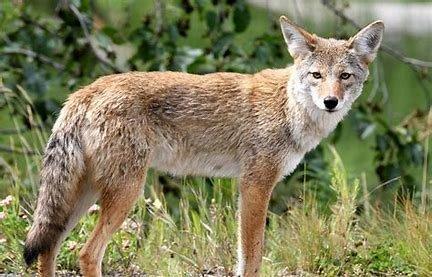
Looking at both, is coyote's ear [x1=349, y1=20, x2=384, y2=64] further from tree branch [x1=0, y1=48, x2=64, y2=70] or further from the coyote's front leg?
tree branch [x1=0, y1=48, x2=64, y2=70]

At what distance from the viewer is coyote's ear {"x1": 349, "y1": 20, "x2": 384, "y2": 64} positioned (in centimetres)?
791

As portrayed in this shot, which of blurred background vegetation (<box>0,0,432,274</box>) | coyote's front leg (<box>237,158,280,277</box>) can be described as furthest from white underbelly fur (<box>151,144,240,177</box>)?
blurred background vegetation (<box>0,0,432,274</box>)

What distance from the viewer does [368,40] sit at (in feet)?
26.1

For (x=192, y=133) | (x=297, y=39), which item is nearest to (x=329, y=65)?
(x=297, y=39)

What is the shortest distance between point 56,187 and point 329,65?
187 cm

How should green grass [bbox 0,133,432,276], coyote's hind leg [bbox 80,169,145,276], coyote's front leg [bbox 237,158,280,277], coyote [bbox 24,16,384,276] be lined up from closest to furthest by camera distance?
coyote's hind leg [bbox 80,169,145,276] < coyote [bbox 24,16,384,276] < coyote's front leg [bbox 237,158,280,277] < green grass [bbox 0,133,432,276]

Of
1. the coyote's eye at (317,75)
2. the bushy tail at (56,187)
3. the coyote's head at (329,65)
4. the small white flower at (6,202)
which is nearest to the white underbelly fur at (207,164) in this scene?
the coyote's head at (329,65)

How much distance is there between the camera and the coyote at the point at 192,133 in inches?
281

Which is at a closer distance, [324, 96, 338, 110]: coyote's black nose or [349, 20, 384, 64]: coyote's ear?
[324, 96, 338, 110]: coyote's black nose

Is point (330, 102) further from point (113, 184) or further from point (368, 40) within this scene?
point (113, 184)

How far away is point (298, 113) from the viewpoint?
25.8 feet

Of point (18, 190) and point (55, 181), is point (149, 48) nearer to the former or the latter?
point (18, 190)

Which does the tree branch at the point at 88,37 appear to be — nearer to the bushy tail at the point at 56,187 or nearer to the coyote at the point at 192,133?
the coyote at the point at 192,133

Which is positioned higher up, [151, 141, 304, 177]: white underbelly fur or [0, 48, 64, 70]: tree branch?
[151, 141, 304, 177]: white underbelly fur
